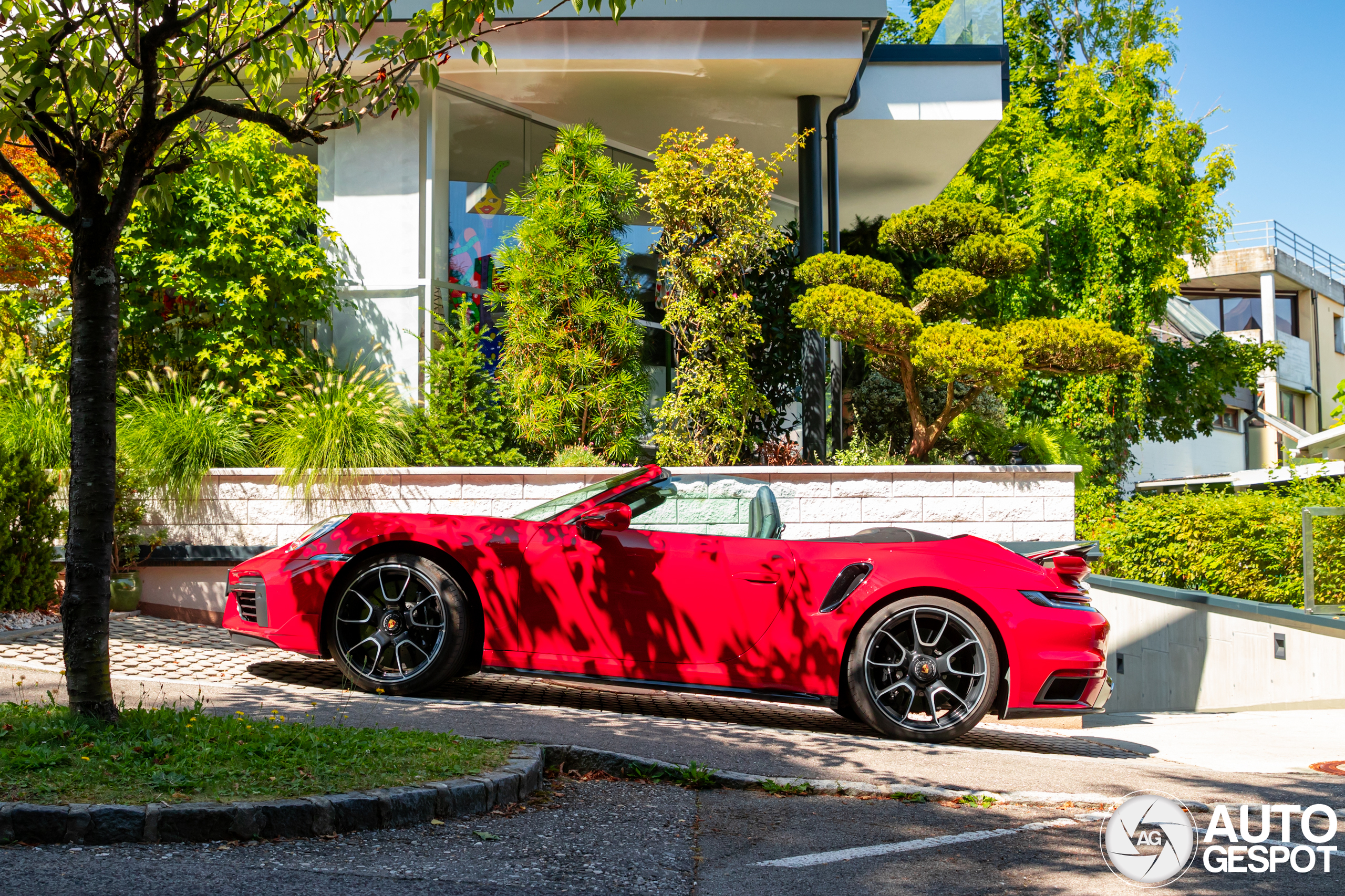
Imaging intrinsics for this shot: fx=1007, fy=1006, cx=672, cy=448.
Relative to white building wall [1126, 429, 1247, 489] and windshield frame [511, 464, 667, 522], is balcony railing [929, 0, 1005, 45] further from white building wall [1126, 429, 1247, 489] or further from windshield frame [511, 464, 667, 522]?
white building wall [1126, 429, 1247, 489]

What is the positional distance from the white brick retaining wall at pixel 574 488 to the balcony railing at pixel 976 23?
21.0 feet

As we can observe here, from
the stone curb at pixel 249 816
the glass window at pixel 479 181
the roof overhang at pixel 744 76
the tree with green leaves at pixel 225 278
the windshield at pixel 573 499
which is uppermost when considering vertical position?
the roof overhang at pixel 744 76

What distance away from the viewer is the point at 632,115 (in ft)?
39.4

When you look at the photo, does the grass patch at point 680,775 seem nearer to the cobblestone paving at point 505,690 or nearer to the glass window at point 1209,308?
the cobblestone paving at point 505,690

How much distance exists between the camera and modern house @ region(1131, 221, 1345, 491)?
32188 mm

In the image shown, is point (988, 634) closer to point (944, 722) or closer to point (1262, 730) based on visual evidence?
point (944, 722)

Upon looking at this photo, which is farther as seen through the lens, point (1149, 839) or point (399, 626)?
point (399, 626)

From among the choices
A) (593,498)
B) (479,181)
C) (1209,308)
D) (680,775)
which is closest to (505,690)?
(593,498)

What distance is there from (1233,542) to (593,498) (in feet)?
21.0

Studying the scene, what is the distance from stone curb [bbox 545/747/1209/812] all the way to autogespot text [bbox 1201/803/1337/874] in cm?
21

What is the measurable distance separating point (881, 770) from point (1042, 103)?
19442mm

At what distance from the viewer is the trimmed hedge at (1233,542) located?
8.22 m

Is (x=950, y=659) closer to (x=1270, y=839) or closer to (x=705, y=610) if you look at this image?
(x=705, y=610)

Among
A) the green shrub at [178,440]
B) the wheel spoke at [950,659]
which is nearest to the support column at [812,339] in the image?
the wheel spoke at [950,659]
